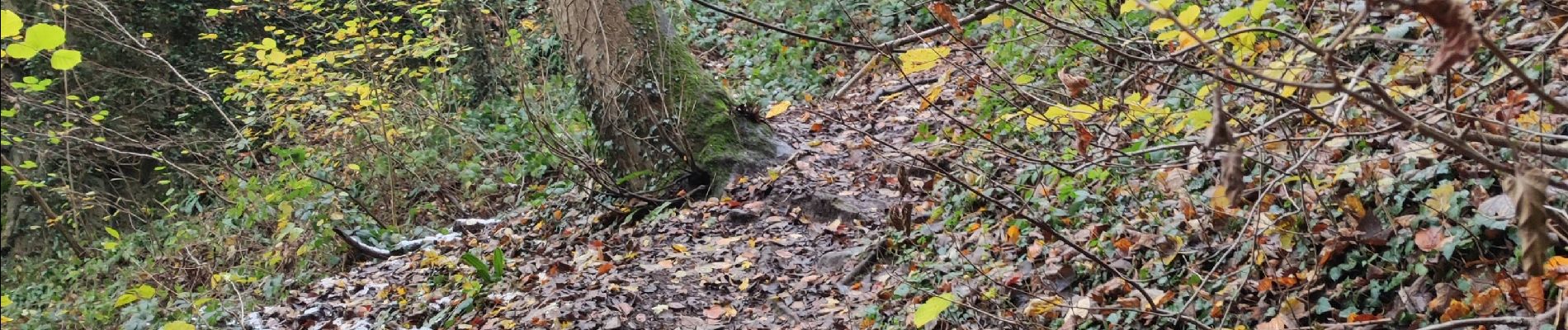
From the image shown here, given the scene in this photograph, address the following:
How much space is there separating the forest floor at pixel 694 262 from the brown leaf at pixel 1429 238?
6.18 ft

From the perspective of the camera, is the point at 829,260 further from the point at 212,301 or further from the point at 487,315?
the point at 212,301

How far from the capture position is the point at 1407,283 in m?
3.00

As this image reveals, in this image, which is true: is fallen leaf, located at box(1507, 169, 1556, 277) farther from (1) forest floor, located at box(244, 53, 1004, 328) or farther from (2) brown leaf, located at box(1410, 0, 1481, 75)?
(1) forest floor, located at box(244, 53, 1004, 328)

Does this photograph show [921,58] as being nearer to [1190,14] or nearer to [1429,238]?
[1190,14]

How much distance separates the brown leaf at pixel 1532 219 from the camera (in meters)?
1.09

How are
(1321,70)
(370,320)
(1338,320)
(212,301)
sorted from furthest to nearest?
(212,301), (370,320), (1321,70), (1338,320)

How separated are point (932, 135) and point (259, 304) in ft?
16.2

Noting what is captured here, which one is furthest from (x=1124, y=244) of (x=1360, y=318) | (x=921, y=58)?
(x=921, y=58)

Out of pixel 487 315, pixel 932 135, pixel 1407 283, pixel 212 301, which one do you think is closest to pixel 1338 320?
pixel 1407 283

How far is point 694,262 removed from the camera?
18.1 ft

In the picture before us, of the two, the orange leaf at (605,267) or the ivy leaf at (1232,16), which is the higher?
the ivy leaf at (1232,16)

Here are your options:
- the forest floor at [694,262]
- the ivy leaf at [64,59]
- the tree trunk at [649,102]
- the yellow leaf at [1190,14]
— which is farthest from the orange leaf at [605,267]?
the yellow leaf at [1190,14]

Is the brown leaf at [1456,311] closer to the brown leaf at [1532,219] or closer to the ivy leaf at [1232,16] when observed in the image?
the ivy leaf at [1232,16]

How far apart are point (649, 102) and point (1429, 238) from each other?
15.3 feet
